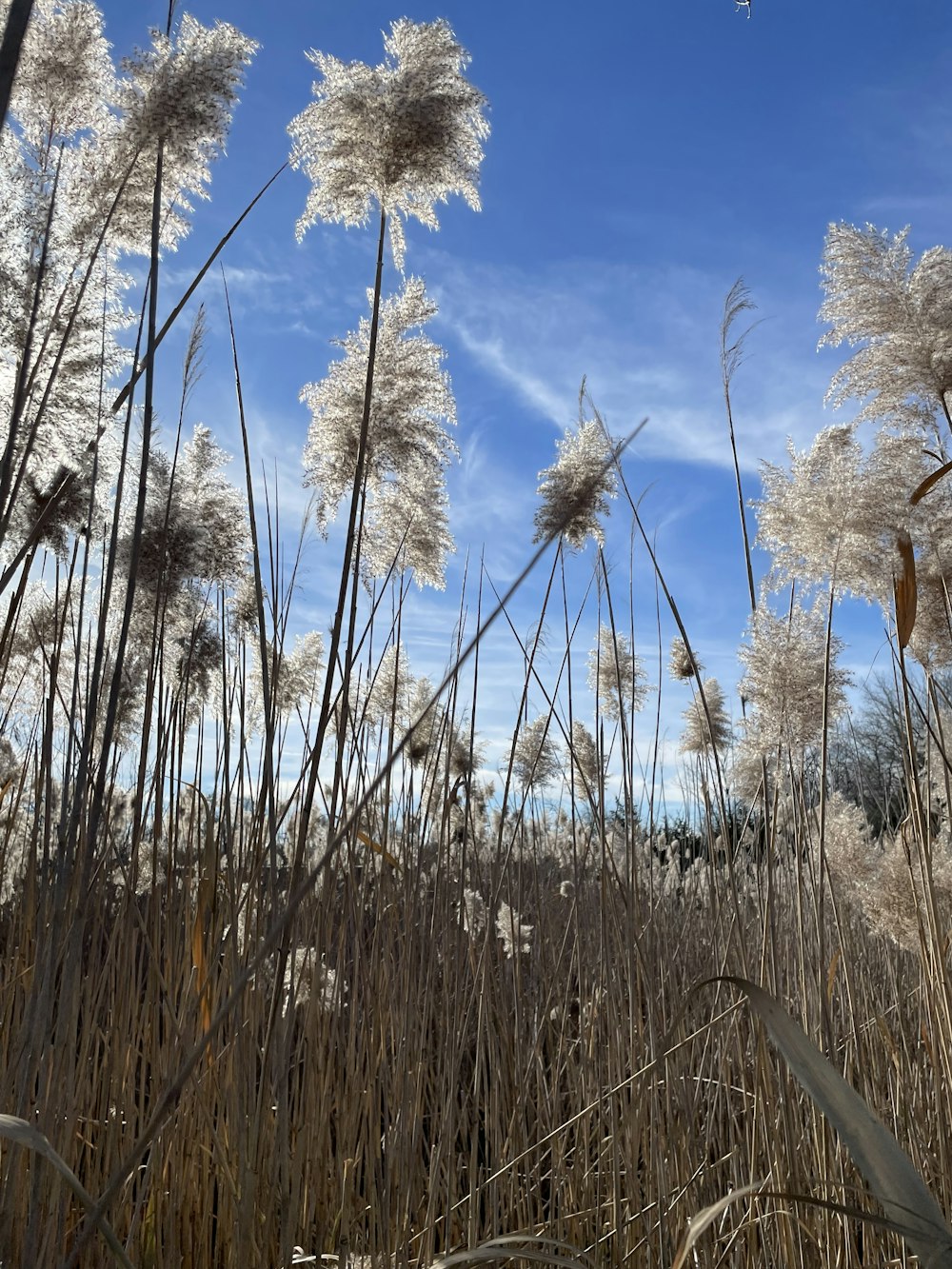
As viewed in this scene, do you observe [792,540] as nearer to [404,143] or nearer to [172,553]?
[404,143]

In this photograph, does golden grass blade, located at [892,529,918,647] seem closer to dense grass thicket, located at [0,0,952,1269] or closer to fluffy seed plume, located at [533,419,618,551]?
dense grass thicket, located at [0,0,952,1269]

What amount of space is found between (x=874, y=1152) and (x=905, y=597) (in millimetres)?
1099

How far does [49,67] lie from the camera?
1.48 metres

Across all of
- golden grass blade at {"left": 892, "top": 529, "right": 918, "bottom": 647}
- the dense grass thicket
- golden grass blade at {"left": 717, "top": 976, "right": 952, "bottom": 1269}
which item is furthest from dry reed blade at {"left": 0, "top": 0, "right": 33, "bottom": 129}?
golden grass blade at {"left": 892, "top": 529, "right": 918, "bottom": 647}

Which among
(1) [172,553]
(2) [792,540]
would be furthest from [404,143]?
(2) [792,540]

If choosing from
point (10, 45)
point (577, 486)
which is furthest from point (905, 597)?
A: point (10, 45)

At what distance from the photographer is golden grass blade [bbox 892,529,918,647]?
1.62 meters

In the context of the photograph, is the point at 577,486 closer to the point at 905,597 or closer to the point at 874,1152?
the point at 905,597

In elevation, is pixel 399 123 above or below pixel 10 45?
above

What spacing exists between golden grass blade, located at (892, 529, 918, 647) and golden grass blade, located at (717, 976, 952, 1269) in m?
0.97

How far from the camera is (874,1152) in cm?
81

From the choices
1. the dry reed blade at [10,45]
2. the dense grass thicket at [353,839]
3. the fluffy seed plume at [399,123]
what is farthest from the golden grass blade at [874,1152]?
the fluffy seed plume at [399,123]

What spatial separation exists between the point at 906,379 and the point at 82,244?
178cm

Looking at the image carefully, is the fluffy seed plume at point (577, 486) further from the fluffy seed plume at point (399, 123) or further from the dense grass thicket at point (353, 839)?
the fluffy seed plume at point (399, 123)
